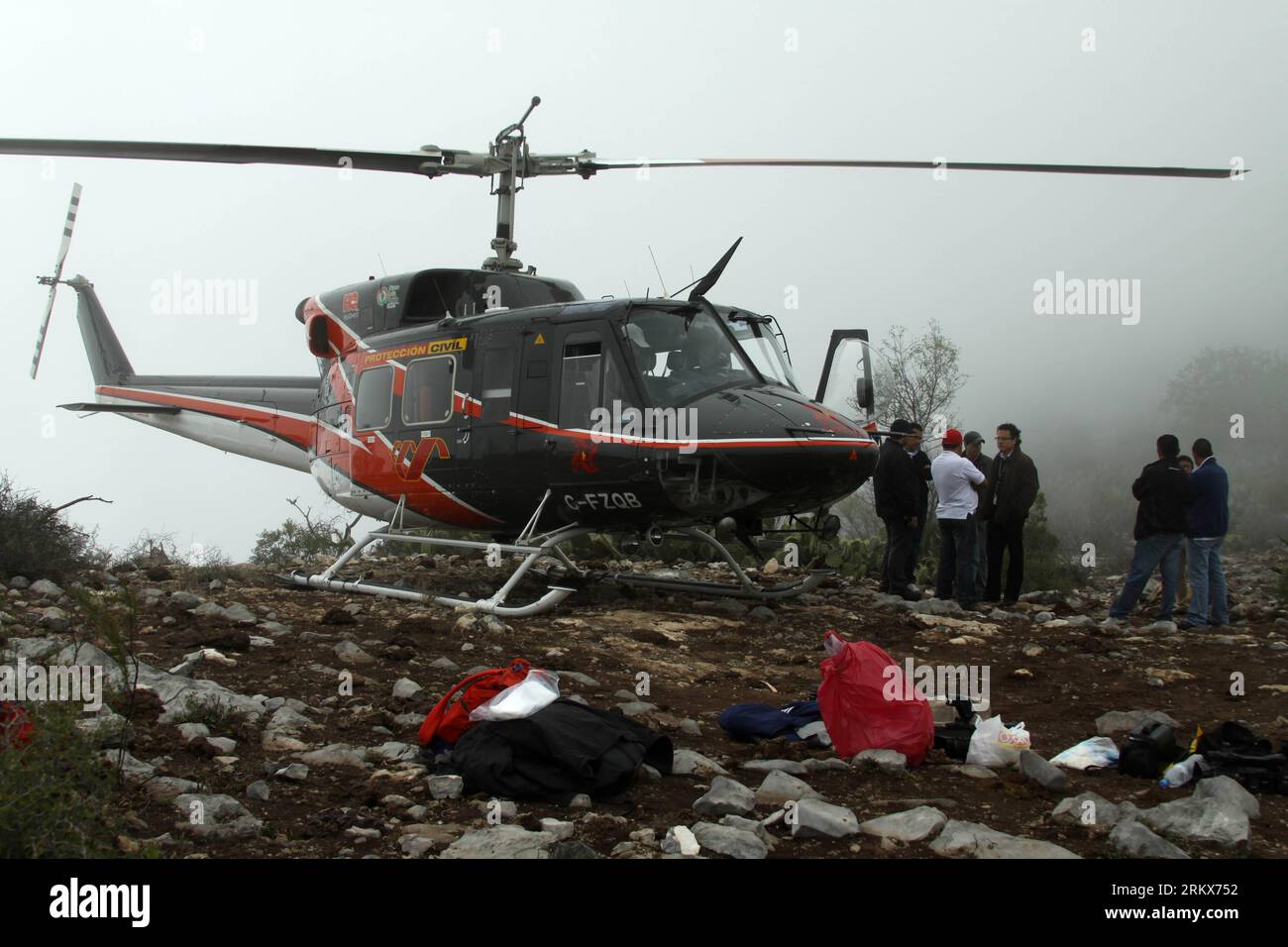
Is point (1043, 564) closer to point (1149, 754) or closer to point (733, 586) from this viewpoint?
point (733, 586)

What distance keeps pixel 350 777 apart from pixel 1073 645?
21.8ft

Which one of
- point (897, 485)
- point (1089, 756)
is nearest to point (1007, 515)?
point (897, 485)

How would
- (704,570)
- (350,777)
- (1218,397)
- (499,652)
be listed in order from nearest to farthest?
(350,777) < (499,652) < (704,570) < (1218,397)

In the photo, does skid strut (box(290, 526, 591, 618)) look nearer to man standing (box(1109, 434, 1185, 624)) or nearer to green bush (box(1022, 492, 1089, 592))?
man standing (box(1109, 434, 1185, 624))

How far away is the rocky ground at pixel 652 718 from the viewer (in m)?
4.38

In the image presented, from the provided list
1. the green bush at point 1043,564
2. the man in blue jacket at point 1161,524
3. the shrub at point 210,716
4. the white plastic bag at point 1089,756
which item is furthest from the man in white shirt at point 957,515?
the shrub at point 210,716

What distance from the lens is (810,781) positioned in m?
5.40

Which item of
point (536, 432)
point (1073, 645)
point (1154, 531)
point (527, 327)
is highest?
point (527, 327)

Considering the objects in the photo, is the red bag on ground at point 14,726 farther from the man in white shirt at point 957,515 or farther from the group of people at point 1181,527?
the group of people at point 1181,527

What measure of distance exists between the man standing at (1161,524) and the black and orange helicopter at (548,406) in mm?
3221

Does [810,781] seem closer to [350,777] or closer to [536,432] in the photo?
[350,777]
